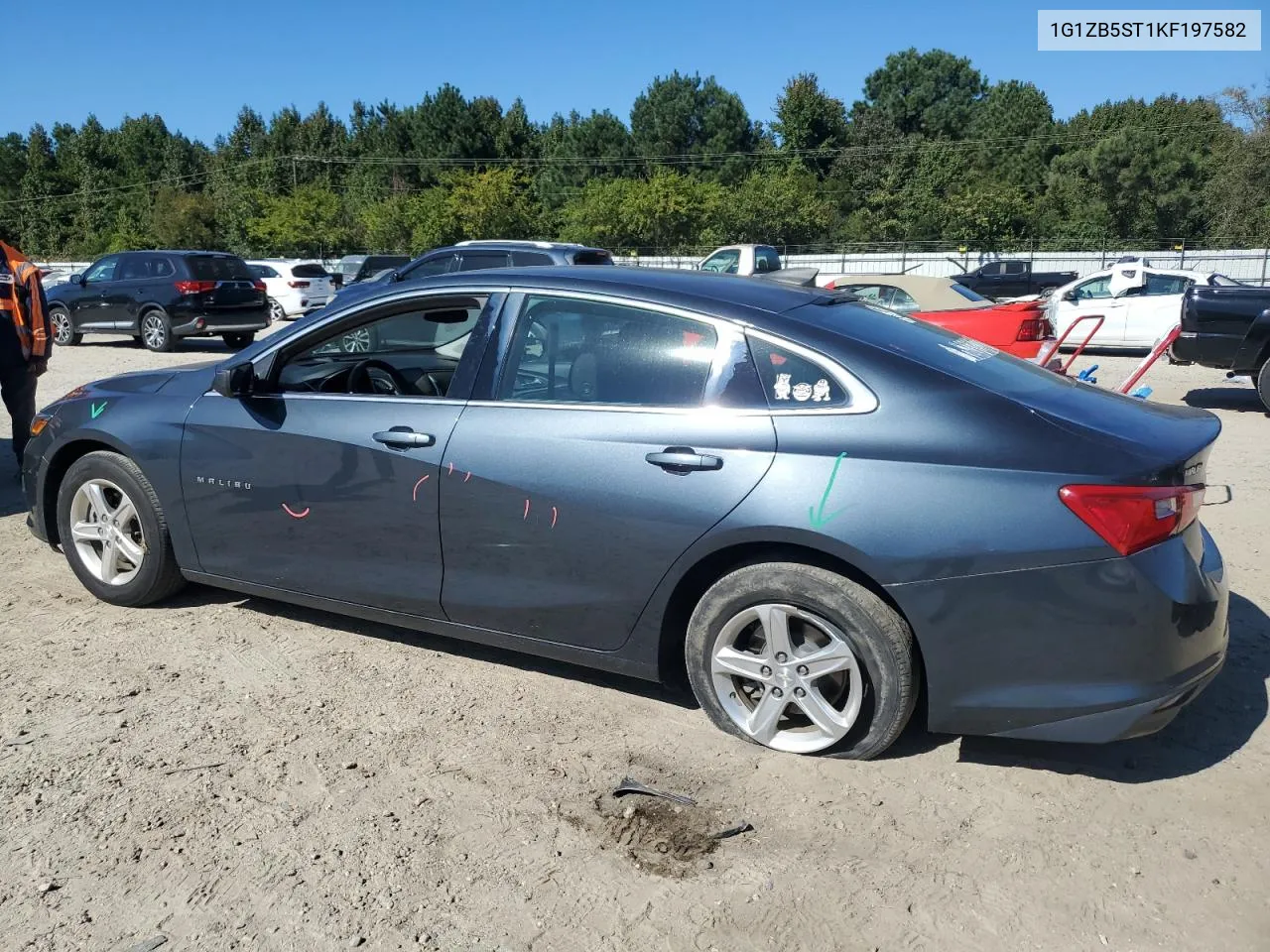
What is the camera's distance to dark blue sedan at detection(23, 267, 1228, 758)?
9.80 feet

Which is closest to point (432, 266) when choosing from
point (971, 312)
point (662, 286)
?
point (971, 312)

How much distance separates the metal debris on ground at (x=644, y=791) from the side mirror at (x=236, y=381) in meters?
2.30

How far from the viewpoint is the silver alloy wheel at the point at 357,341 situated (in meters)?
4.44

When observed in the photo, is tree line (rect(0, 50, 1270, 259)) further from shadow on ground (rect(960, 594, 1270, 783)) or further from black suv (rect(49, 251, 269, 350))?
shadow on ground (rect(960, 594, 1270, 783))

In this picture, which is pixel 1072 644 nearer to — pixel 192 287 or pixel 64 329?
pixel 192 287

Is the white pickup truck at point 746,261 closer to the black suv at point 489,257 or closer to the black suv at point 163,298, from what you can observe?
the black suv at point 489,257

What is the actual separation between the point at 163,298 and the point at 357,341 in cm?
1400

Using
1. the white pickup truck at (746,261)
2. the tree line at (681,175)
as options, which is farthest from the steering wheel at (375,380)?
the tree line at (681,175)

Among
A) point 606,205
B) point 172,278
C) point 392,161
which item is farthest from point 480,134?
point 172,278

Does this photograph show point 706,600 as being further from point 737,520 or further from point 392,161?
point 392,161

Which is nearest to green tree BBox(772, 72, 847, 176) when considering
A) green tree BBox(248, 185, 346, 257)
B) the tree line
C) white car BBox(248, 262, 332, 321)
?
the tree line

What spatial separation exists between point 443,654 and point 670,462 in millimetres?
1569

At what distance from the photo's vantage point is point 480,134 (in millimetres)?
72438

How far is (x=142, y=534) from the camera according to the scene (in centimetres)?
462
